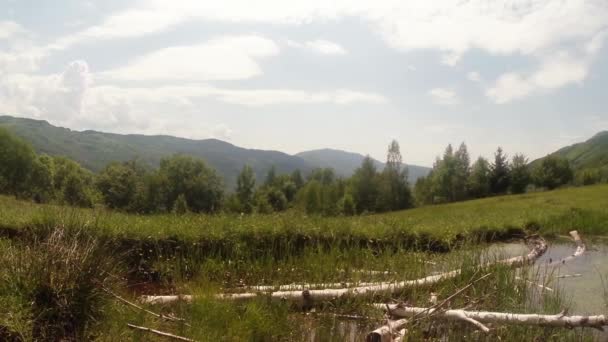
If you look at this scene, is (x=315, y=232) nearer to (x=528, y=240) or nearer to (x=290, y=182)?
(x=528, y=240)

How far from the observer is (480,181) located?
7562cm

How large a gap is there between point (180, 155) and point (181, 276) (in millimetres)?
78018

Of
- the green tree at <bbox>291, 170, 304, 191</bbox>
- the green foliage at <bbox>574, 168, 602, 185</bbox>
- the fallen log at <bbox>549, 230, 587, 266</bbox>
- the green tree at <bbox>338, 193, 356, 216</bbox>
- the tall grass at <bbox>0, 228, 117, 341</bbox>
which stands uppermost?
the green foliage at <bbox>574, 168, 602, 185</bbox>

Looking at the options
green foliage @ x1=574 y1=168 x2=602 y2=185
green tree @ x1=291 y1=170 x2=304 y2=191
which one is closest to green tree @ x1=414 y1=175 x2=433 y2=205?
green foliage @ x1=574 y1=168 x2=602 y2=185

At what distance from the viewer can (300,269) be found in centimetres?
940

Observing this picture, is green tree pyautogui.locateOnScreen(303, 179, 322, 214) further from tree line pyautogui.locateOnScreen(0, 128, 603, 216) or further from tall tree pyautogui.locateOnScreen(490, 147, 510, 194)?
tall tree pyautogui.locateOnScreen(490, 147, 510, 194)

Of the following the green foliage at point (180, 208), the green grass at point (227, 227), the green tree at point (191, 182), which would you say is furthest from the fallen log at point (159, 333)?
the green tree at point (191, 182)

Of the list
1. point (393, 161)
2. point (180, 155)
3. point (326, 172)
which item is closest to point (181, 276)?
point (180, 155)

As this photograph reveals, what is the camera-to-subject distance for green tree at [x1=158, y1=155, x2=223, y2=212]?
3022 inches

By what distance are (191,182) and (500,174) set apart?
5288cm

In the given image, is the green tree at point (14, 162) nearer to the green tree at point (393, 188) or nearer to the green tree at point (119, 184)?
the green tree at point (119, 184)

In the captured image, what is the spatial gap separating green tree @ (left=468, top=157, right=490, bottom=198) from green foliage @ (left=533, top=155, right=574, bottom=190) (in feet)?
28.5

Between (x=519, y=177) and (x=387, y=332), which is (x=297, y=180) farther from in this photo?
(x=387, y=332)

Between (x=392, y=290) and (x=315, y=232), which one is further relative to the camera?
(x=315, y=232)
